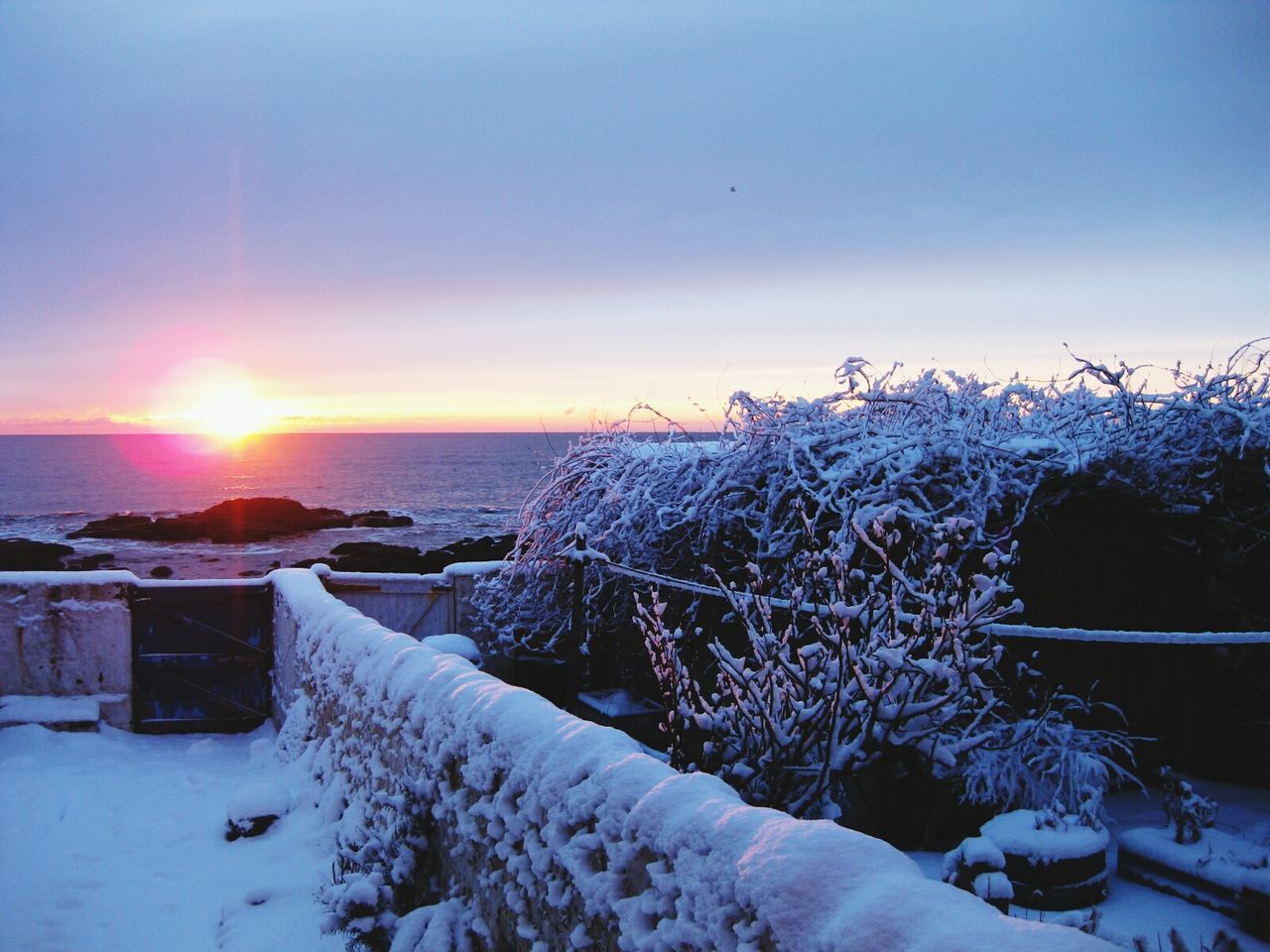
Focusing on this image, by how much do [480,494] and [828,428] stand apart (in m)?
63.7

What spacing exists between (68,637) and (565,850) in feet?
27.2

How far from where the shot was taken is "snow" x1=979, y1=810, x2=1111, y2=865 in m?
4.30

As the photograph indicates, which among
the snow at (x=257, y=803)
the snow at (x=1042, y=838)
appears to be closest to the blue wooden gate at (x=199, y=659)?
the snow at (x=257, y=803)

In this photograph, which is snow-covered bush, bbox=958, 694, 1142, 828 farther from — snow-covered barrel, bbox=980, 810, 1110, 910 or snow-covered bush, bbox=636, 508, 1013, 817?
snow-covered bush, bbox=636, 508, 1013, 817

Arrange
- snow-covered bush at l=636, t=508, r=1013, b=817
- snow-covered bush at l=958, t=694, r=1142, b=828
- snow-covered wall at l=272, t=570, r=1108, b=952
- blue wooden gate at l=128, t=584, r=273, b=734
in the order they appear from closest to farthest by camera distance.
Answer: snow-covered wall at l=272, t=570, r=1108, b=952
snow-covered bush at l=636, t=508, r=1013, b=817
snow-covered bush at l=958, t=694, r=1142, b=828
blue wooden gate at l=128, t=584, r=273, b=734

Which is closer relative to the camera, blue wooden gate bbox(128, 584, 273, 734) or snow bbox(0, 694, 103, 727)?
snow bbox(0, 694, 103, 727)

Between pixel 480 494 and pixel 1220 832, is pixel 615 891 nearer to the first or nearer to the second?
pixel 1220 832

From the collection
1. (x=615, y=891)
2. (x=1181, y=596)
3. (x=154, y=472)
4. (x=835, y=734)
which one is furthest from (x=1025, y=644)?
(x=154, y=472)

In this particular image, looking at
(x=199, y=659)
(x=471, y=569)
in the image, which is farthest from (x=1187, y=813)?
(x=199, y=659)

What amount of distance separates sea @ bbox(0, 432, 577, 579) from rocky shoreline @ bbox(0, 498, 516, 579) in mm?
254

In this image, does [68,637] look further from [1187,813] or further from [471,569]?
[1187,813]

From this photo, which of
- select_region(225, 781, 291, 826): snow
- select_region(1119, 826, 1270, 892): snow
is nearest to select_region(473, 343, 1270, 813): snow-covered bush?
select_region(1119, 826, 1270, 892): snow

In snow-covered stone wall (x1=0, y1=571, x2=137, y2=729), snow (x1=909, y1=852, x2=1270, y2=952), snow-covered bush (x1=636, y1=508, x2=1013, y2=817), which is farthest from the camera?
snow-covered stone wall (x1=0, y1=571, x2=137, y2=729)

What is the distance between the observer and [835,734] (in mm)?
3520
